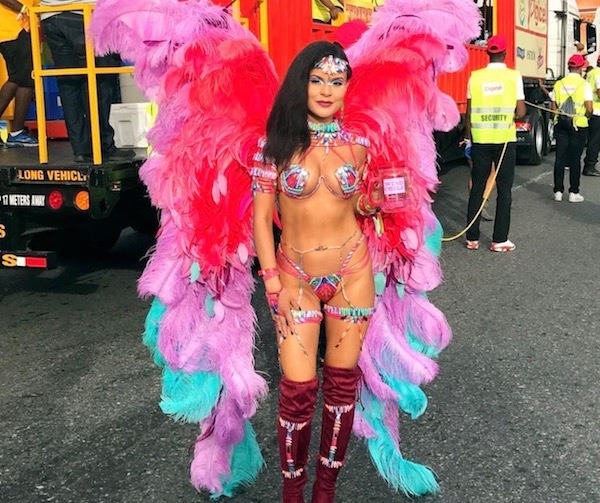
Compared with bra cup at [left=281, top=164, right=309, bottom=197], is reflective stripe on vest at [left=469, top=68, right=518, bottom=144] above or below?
above

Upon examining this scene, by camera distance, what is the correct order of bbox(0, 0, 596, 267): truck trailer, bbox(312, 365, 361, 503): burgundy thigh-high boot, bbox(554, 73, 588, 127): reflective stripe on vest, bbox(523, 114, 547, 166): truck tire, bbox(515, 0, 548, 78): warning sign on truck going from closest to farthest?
Answer: bbox(312, 365, 361, 503): burgundy thigh-high boot
bbox(0, 0, 596, 267): truck trailer
bbox(554, 73, 588, 127): reflective stripe on vest
bbox(515, 0, 548, 78): warning sign on truck
bbox(523, 114, 547, 166): truck tire

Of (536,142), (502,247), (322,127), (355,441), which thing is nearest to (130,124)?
(355,441)

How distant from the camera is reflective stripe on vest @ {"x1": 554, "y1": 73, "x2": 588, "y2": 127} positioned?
978 centimetres

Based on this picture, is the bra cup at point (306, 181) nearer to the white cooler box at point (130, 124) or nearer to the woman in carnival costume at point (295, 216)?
the woman in carnival costume at point (295, 216)

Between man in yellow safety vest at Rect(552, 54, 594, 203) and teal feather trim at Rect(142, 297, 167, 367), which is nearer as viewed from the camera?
teal feather trim at Rect(142, 297, 167, 367)

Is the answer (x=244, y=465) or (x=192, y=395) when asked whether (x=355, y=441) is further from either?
(x=192, y=395)

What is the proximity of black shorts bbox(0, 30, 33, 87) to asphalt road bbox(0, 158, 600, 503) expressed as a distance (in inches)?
71.4

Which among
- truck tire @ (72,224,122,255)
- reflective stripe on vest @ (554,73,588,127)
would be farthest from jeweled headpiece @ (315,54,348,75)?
reflective stripe on vest @ (554,73,588,127)

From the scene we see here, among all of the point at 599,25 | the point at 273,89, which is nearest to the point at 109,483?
the point at 273,89

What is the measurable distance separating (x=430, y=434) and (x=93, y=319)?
9.48 ft

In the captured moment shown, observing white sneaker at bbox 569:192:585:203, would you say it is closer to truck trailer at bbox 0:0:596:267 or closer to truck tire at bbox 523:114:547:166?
truck trailer at bbox 0:0:596:267

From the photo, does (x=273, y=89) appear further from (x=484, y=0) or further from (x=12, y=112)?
(x=484, y=0)

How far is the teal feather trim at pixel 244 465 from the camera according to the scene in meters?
2.91

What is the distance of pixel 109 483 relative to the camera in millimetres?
3072
